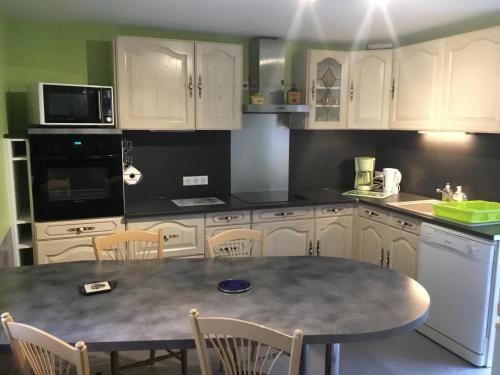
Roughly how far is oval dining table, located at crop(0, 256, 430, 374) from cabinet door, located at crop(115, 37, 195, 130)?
144cm

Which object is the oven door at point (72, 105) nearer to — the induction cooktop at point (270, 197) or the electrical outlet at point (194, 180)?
the electrical outlet at point (194, 180)

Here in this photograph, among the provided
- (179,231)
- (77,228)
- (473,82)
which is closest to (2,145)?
(77,228)

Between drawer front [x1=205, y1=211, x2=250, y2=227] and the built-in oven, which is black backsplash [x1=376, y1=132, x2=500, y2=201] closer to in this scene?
drawer front [x1=205, y1=211, x2=250, y2=227]

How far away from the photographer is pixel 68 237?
3062 millimetres

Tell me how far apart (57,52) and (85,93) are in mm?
634

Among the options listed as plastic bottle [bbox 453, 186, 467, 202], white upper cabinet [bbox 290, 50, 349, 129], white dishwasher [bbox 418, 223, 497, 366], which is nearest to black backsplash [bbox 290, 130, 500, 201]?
plastic bottle [bbox 453, 186, 467, 202]

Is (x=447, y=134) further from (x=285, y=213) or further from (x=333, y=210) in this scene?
(x=285, y=213)

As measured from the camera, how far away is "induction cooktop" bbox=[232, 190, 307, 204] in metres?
3.65

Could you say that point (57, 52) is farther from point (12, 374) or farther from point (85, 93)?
point (12, 374)

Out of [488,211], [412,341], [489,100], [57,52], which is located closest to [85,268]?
[57,52]

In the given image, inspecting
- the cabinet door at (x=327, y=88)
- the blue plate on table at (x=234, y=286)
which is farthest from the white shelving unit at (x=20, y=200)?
the cabinet door at (x=327, y=88)

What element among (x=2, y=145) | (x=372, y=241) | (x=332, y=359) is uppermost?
(x=2, y=145)

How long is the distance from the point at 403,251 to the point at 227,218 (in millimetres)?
1380

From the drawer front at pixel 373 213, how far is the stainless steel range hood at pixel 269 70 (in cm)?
98
